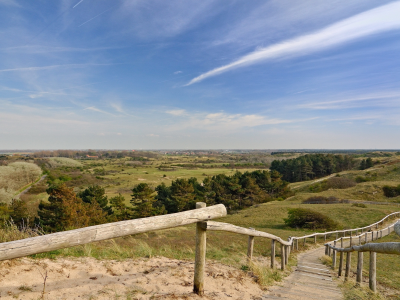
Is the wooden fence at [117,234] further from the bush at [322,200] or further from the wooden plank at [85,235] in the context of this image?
the bush at [322,200]

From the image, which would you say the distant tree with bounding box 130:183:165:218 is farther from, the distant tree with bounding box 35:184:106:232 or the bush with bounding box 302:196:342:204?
the bush with bounding box 302:196:342:204

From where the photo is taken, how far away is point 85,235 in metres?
2.37

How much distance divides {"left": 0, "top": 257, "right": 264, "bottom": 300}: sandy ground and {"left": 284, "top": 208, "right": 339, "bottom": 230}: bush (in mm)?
17696

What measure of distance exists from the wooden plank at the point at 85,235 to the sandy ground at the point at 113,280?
1.30 meters

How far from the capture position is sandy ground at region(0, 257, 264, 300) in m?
3.36

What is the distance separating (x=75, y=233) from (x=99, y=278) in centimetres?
221

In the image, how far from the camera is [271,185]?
46.8 metres

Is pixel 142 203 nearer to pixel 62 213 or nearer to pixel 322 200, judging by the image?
pixel 62 213

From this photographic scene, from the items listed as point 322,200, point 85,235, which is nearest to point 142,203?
point 322,200

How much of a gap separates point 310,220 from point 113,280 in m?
20.5

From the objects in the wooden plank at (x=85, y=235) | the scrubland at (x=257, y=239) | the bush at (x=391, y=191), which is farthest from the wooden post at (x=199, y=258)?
the bush at (x=391, y=191)

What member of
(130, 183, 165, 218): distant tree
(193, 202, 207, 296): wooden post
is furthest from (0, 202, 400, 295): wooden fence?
(130, 183, 165, 218): distant tree

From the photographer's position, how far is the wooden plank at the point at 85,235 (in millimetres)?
2033

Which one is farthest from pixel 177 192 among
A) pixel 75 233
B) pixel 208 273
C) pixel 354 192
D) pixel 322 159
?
pixel 322 159
